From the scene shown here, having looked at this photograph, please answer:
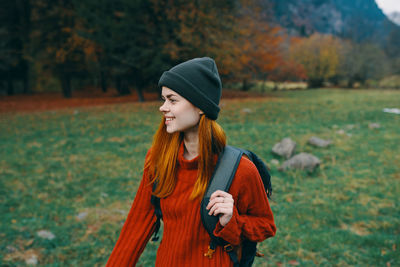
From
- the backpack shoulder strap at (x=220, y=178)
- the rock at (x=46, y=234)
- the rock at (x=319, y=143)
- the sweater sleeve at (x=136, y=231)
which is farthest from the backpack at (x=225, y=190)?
the rock at (x=319, y=143)

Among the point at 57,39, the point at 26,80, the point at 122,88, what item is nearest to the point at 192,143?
the point at 57,39

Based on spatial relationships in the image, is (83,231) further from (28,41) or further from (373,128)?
(28,41)

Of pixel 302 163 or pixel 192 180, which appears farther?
pixel 302 163

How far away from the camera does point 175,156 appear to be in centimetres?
165

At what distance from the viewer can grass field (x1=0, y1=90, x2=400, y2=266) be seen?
154 inches

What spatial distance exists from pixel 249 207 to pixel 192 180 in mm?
349

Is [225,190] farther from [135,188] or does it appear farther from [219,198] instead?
[135,188]

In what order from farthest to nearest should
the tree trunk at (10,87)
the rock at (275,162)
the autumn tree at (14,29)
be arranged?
1. the tree trunk at (10,87)
2. the autumn tree at (14,29)
3. the rock at (275,162)

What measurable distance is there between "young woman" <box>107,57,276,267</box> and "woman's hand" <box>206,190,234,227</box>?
68mm

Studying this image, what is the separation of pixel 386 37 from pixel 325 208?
73.2m

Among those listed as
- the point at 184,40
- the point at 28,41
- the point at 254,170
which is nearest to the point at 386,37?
the point at 184,40

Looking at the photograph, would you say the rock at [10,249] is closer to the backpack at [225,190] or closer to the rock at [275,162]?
the backpack at [225,190]

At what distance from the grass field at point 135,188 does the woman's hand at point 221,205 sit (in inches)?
109

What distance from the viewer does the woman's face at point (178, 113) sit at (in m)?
1.56
